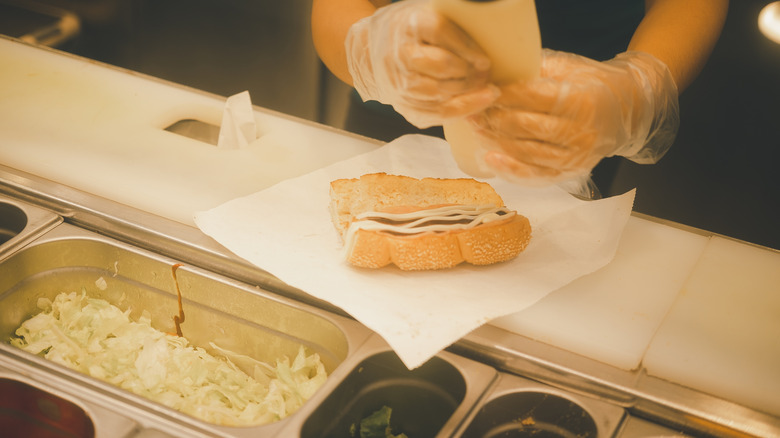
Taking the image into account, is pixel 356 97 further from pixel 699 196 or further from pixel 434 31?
pixel 699 196

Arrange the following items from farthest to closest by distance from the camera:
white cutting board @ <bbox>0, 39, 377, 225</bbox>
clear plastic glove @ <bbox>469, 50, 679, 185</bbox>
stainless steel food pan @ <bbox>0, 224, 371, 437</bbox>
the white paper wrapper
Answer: the white paper wrapper → white cutting board @ <bbox>0, 39, 377, 225</bbox> → stainless steel food pan @ <bbox>0, 224, 371, 437</bbox> → clear plastic glove @ <bbox>469, 50, 679, 185</bbox>

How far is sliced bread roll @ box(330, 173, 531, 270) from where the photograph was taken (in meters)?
1.52

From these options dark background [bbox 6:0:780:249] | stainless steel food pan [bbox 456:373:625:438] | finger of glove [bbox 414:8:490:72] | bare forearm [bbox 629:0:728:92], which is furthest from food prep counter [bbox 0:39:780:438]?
dark background [bbox 6:0:780:249]

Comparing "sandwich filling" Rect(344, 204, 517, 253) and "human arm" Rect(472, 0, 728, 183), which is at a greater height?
"human arm" Rect(472, 0, 728, 183)

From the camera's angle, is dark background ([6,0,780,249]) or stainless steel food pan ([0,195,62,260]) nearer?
stainless steel food pan ([0,195,62,260])

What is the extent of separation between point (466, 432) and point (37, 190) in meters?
1.21

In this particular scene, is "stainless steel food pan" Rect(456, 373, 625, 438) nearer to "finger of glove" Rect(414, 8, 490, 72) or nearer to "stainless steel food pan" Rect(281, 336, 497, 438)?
"stainless steel food pan" Rect(281, 336, 497, 438)

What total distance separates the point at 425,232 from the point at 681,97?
255 centimetres

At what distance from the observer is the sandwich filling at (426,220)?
1.55 metres

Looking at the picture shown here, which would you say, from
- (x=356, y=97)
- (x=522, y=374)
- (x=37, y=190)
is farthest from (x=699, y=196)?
(x=37, y=190)

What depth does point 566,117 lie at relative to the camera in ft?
4.58

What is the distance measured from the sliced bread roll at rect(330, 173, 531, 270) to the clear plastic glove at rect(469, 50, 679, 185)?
0.14 metres

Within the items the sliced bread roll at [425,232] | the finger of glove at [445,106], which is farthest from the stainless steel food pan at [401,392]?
the finger of glove at [445,106]

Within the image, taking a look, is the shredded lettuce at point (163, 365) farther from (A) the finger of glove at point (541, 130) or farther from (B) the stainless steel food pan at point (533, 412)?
(A) the finger of glove at point (541, 130)
